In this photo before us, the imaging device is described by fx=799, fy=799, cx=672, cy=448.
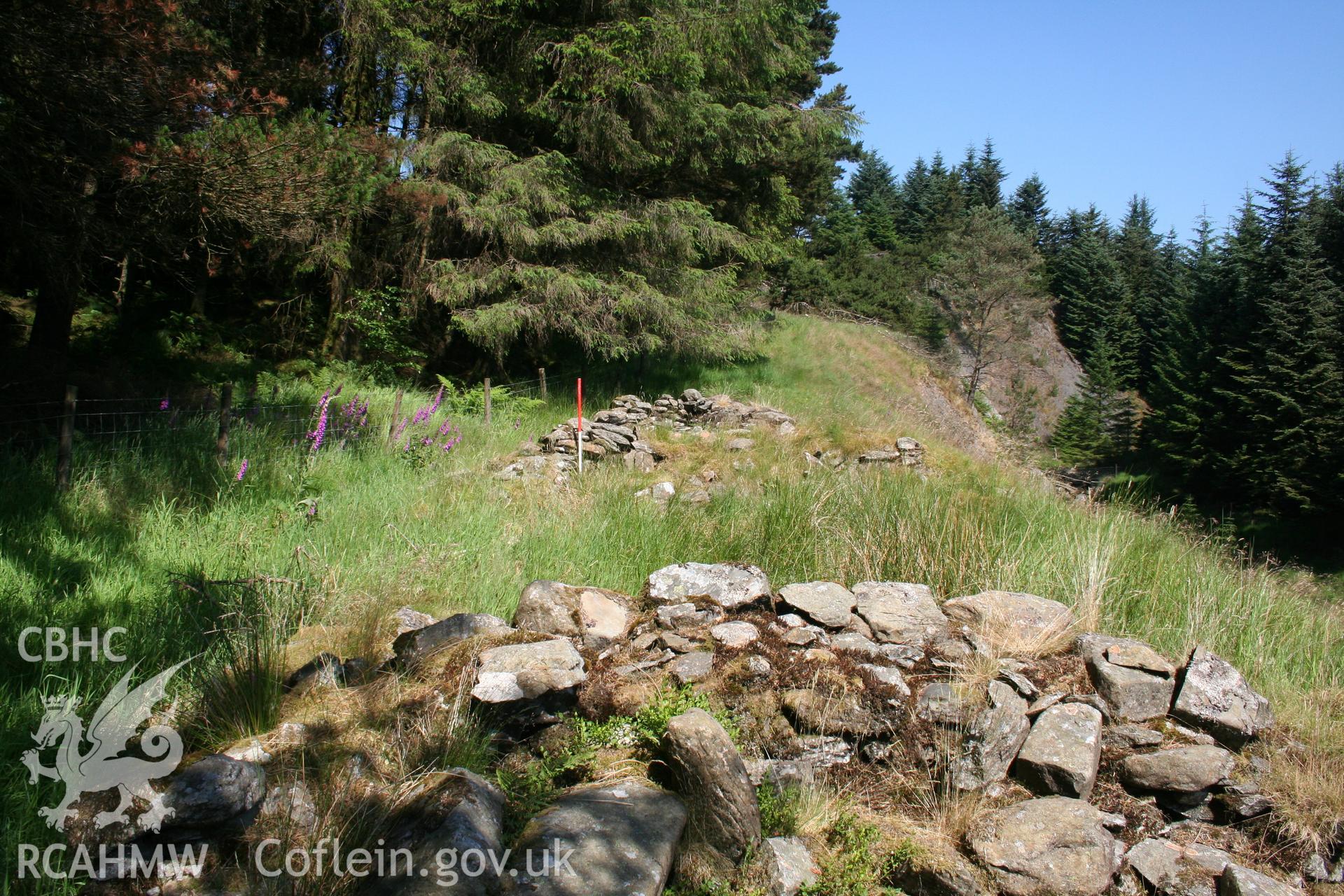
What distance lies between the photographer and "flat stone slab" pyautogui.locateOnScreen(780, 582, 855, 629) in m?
4.98

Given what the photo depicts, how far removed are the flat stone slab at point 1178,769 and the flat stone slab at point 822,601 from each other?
165cm

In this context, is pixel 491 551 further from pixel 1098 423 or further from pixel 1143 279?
pixel 1143 279

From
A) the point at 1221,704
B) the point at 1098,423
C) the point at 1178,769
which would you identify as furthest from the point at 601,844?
the point at 1098,423

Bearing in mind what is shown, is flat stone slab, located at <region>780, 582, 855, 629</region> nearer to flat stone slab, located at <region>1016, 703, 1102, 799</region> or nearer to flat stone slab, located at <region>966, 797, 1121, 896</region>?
flat stone slab, located at <region>1016, 703, 1102, 799</region>

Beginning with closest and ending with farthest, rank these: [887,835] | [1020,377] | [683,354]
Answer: [887,835]
[683,354]
[1020,377]

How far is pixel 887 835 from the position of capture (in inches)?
139

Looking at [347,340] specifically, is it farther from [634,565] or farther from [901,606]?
[901,606]

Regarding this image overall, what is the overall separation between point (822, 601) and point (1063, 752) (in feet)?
5.33

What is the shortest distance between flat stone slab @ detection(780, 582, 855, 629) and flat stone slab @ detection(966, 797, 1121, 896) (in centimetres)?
150

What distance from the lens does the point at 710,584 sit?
5.20 metres

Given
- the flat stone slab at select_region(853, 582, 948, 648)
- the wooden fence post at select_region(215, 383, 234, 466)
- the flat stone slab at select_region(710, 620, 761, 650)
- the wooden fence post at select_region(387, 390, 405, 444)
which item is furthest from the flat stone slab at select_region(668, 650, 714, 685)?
the wooden fence post at select_region(387, 390, 405, 444)

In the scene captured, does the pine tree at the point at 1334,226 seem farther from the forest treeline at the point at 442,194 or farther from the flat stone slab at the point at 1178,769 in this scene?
the flat stone slab at the point at 1178,769

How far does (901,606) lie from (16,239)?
31.0 ft

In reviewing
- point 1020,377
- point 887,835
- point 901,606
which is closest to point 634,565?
point 901,606
